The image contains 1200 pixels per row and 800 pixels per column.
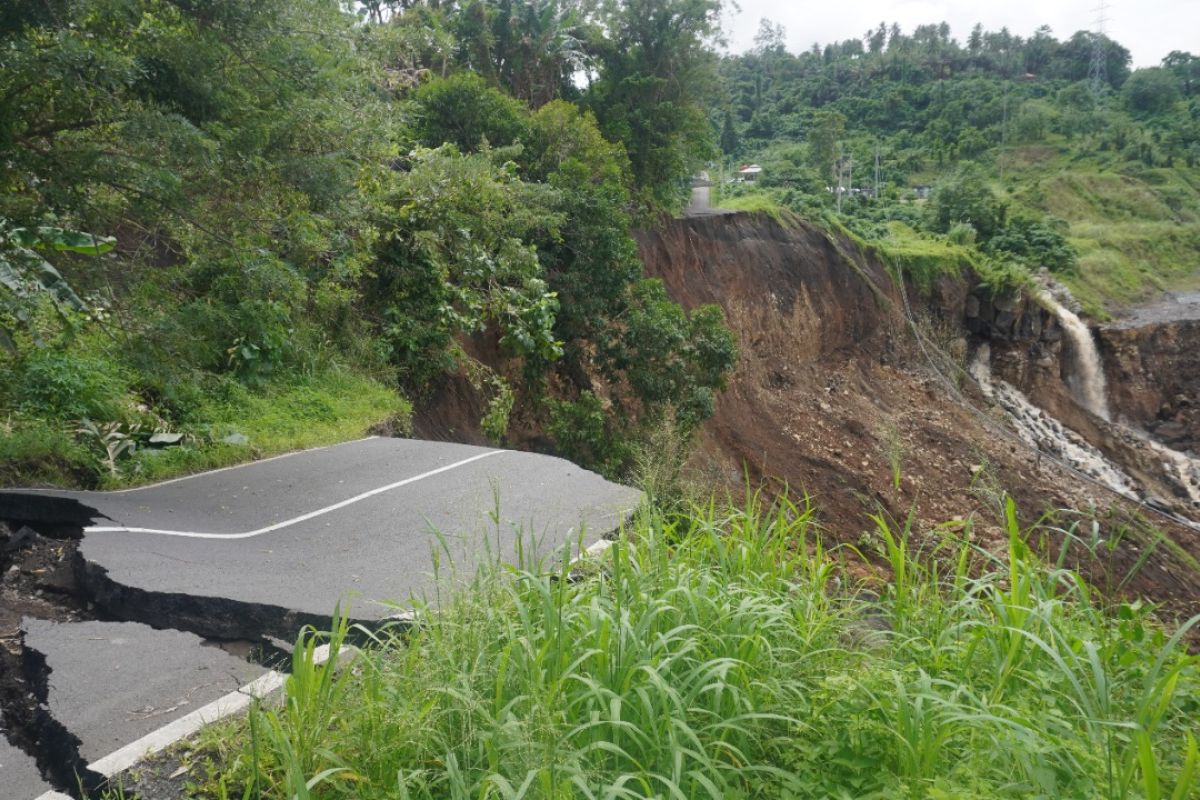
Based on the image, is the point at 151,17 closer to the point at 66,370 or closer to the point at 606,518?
the point at 66,370

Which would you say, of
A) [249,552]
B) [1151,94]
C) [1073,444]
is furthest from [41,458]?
[1151,94]

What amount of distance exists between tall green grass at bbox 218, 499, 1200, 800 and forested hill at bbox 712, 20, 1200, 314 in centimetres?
2670

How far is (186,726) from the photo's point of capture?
417cm

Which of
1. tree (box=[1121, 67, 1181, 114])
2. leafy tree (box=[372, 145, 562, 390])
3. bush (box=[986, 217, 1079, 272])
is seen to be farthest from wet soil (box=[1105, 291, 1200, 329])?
tree (box=[1121, 67, 1181, 114])

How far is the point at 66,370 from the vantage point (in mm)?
9289

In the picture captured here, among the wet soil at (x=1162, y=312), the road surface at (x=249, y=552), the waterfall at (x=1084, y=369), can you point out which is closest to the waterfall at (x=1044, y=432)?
the waterfall at (x=1084, y=369)

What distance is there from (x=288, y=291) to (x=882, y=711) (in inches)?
272

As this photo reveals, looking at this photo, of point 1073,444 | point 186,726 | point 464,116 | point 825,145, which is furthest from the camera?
point 825,145

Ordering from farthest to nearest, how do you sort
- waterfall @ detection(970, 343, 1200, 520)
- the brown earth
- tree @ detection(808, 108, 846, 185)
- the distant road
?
tree @ detection(808, 108, 846, 185)
waterfall @ detection(970, 343, 1200, 520)
the distant road
the brown earth

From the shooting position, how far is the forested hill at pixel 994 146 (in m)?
44.6

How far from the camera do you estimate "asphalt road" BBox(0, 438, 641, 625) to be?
19.5 ft

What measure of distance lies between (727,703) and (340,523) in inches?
186

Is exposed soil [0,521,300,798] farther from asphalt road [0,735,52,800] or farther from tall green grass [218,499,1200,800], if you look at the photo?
tall green grass [218,499,1200,800]

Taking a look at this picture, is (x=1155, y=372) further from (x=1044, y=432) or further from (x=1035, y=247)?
(x=1044, y=432)
